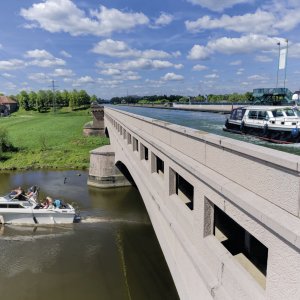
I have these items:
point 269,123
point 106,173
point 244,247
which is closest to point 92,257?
point 269,123

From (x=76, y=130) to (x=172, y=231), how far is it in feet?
230

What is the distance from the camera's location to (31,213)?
78.3 ft

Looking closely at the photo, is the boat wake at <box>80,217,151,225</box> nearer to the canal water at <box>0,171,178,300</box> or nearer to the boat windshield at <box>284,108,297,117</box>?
the canal water at <box>0,171,178,300</box>

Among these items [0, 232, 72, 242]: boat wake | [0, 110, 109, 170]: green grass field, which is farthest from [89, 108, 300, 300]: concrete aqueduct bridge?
[0, 110, 109, 170]: green grass field

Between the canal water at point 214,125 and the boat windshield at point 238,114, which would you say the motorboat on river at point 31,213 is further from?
the boat windshield at point 238,114

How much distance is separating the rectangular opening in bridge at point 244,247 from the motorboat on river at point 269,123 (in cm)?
492

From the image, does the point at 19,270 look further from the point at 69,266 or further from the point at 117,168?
the point at 117,168

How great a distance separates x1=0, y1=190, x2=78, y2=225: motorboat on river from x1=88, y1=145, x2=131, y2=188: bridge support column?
9584 mm

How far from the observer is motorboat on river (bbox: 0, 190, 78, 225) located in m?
23.9

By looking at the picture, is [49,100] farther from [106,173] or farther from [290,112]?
[290,112]

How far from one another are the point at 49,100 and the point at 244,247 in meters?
170

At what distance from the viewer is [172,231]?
9.55 meters

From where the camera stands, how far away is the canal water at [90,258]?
52.9ft

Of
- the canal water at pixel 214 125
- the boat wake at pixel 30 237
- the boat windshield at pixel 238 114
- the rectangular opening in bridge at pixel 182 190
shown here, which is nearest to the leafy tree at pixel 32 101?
the canal water at pixel 214 125
